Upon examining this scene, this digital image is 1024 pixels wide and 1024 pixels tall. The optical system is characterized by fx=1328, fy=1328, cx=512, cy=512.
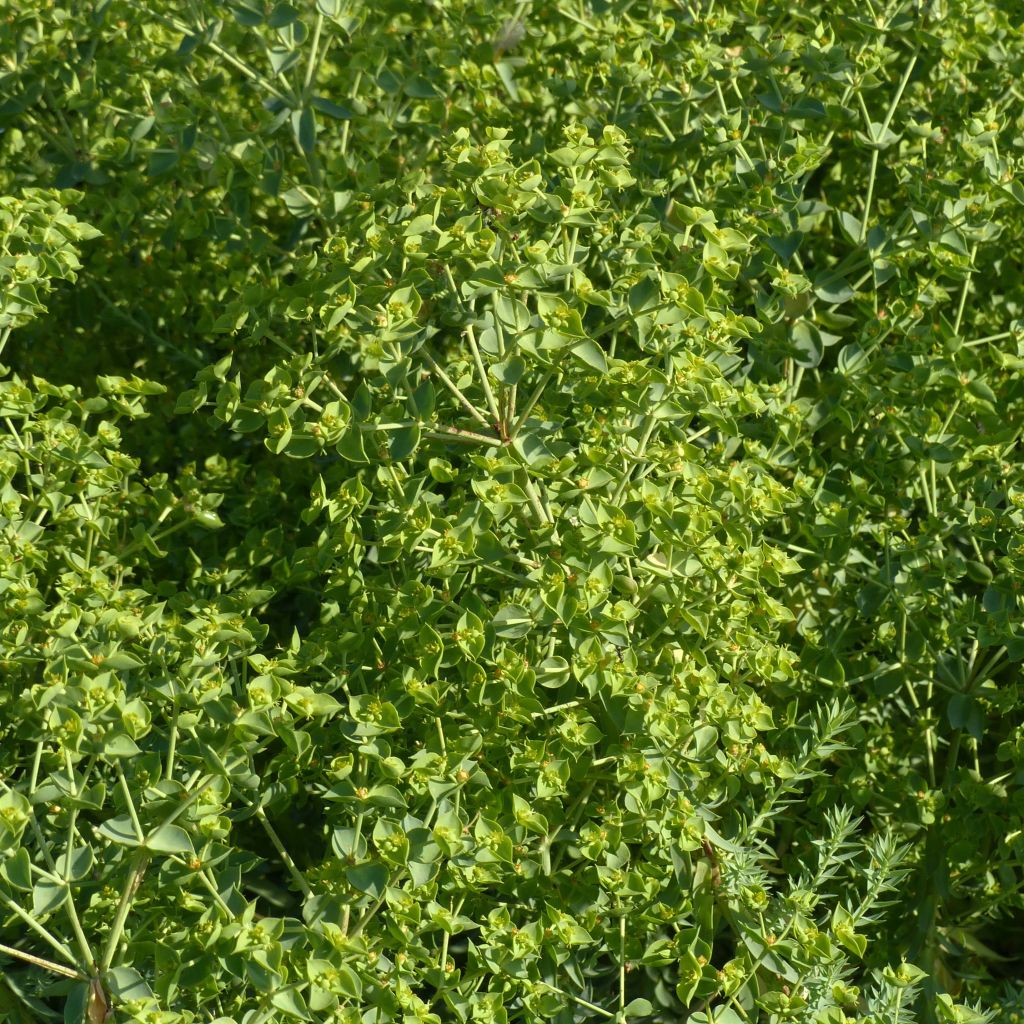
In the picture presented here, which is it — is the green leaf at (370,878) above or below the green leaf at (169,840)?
below

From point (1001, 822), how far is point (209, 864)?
126 centimetres

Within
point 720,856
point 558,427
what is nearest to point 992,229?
point 558,427

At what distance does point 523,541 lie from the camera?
2.04 metres

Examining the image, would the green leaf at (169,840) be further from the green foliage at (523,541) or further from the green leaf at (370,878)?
the green leaf at (370,878)

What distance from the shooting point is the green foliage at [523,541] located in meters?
1.77

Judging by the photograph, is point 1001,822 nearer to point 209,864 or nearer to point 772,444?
point 772,444

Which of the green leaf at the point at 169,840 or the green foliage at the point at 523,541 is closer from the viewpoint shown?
the green leaf at the point at 169,840

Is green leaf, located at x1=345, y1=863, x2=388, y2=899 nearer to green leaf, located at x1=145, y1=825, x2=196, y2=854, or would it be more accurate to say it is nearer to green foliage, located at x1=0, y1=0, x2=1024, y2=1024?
green foliage, located at x1=0, y1=0, x2=1024, y2=1024

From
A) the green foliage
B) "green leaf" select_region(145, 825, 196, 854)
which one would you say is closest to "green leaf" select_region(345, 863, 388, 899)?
the green foliage

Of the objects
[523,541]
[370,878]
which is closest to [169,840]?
[370,878]

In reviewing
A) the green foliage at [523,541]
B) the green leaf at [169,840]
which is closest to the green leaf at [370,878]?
the green foliage at [523,541]

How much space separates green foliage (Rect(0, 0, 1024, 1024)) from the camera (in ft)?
5.80

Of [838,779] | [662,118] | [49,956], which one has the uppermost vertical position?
[662,118]

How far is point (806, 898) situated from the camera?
5.98ft
